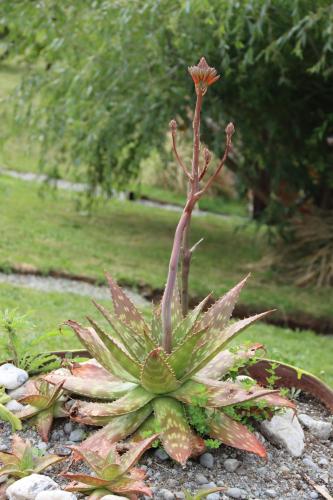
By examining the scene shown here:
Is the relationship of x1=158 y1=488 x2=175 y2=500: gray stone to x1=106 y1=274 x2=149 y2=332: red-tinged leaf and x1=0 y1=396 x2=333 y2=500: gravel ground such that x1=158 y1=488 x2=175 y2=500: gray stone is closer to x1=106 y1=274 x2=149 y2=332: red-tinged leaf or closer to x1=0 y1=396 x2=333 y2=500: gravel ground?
x1=0 y1=396 x2=333 y2=500: gravel ground

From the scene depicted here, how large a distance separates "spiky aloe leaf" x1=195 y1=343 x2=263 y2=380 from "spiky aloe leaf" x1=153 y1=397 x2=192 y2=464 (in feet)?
0.56

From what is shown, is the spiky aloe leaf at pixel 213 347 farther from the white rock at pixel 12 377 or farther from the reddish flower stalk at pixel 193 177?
the white rock at pixel 12 377

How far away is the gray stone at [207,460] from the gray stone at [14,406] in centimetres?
70

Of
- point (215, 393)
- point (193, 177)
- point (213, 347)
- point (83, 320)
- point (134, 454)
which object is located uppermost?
point (193, 177)

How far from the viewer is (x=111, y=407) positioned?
259 centimetres

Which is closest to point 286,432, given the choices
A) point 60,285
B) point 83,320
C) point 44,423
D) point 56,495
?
point 44,423

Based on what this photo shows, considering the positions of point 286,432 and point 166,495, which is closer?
A: point 166,495

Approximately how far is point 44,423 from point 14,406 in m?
0.20

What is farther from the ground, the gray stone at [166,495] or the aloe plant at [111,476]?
the aloe plant at [111,476]

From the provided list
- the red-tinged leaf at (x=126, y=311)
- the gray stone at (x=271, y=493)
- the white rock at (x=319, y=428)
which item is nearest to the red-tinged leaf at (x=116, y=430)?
the red-tinged leaf at (x=126, y=311)

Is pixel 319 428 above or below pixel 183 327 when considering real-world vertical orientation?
below

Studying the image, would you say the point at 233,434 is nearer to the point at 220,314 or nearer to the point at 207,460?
the point at 207,460

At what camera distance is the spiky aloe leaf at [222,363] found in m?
2.78

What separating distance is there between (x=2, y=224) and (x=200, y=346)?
6.74m
